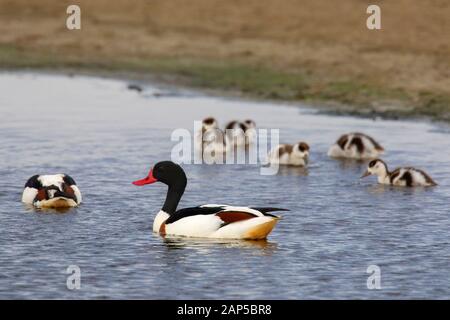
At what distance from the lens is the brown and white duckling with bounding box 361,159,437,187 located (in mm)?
16781

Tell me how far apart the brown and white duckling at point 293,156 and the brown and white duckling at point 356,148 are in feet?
2.54

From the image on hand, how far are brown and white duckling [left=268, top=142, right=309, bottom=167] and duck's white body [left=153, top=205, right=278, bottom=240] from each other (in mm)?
5244

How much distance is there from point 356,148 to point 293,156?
131cm

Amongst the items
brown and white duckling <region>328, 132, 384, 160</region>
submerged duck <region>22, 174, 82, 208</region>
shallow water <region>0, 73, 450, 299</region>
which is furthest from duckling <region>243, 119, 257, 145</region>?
submerged duck <region>22, 174, 82, 208</region>

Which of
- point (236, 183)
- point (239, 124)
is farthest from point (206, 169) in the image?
point (239, 124)

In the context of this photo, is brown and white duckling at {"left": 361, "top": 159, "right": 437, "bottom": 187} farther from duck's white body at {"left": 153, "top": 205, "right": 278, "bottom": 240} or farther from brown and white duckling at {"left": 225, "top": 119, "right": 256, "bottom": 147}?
duck's white body at {"left": 153, "top": 205, "right": 278, "bottom": 240}

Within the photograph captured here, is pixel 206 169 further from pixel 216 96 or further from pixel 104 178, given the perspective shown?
pixel 216 96

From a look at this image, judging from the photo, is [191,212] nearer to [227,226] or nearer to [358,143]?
[227,226]

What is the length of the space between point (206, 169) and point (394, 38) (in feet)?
37.2

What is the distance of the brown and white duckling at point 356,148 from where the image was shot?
19.4 m

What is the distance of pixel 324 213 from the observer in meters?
15.0

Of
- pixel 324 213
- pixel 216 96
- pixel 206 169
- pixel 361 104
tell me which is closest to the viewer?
pixel 324 213

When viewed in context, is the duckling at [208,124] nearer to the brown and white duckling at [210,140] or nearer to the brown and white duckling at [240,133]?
the brown and white duckling at [210,140]

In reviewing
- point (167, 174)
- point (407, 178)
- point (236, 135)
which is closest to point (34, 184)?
point (167, 174)
